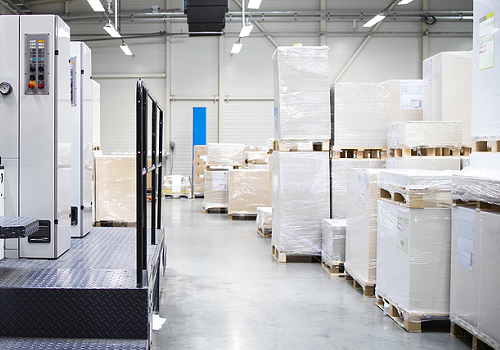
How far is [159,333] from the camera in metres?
3.21

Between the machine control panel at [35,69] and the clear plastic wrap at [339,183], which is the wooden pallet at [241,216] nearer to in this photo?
the clear plastic wrap at [339,183]

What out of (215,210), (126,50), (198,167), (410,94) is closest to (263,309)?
(410,94)

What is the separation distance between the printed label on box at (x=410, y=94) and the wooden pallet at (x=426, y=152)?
36.1 inches

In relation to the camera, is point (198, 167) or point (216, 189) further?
point (198, 167)

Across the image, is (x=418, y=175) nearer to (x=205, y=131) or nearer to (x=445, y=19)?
(x=205, y=131)

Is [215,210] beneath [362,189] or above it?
beneath

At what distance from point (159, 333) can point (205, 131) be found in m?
11.1

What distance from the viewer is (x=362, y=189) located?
4168mm

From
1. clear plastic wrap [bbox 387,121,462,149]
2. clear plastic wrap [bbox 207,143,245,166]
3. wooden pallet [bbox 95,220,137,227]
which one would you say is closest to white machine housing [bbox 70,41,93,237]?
wooden pallet [bbox 95,220,137,227]

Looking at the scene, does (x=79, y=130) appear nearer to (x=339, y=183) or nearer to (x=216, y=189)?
(x=339, y=183)

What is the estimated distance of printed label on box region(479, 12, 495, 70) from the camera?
3.58 meters

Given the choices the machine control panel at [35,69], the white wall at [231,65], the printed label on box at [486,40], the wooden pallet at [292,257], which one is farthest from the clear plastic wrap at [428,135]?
the white wall at [231,65]

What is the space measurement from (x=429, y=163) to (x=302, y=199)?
1580 millimetres

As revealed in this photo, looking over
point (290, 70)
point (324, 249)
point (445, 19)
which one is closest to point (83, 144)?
point (290, 70)
